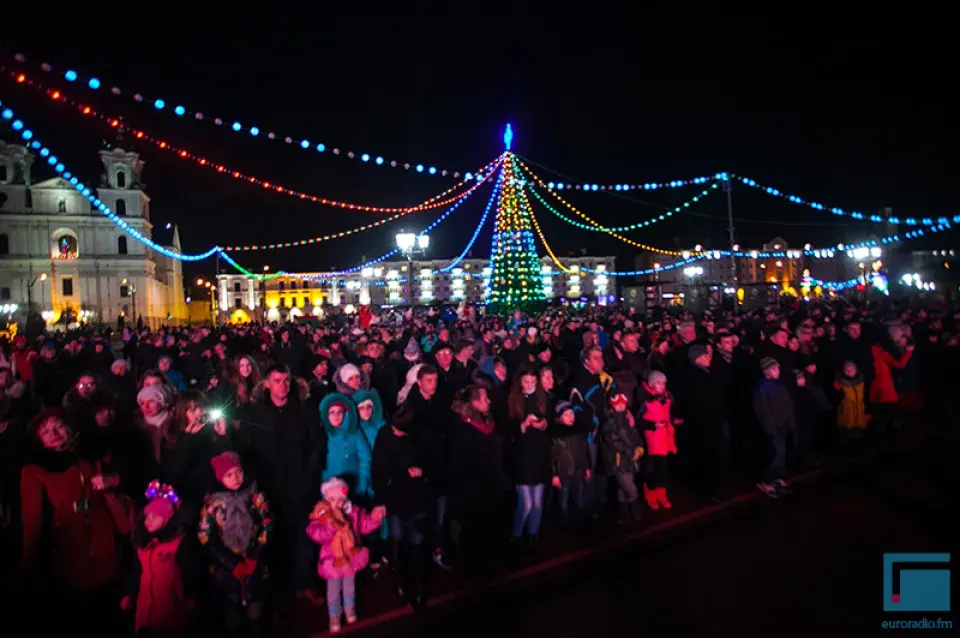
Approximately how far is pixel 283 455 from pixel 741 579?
365 centimetres

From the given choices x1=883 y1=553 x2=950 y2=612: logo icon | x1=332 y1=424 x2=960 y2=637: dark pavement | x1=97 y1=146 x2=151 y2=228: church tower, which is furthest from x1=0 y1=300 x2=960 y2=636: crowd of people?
x1=97 y1=146 x2=151 y2=228: church tower

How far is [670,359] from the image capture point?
933cm

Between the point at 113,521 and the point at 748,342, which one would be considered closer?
the point at 113,521

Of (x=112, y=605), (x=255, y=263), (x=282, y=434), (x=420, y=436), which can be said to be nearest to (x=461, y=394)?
(x=420, y=436)

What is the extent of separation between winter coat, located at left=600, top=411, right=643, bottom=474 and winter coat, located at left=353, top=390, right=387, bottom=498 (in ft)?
7.24

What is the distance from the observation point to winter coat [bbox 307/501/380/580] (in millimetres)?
4129

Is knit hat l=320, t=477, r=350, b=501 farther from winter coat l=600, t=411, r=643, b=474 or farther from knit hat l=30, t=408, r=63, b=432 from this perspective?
winter coat l=600, t=411, r=643, b=474

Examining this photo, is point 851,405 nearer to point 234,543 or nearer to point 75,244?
point 234,543

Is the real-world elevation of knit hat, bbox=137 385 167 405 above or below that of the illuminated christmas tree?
below

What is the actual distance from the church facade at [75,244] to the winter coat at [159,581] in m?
52.8

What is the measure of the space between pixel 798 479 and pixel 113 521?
6.74 metres

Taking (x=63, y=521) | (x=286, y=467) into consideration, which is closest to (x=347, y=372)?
(x=286, y=467)

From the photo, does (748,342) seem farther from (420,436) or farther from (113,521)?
(113,521)

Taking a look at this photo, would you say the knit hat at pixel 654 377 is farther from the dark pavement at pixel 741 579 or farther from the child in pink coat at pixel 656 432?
the dark pavement at pixel 741 579
